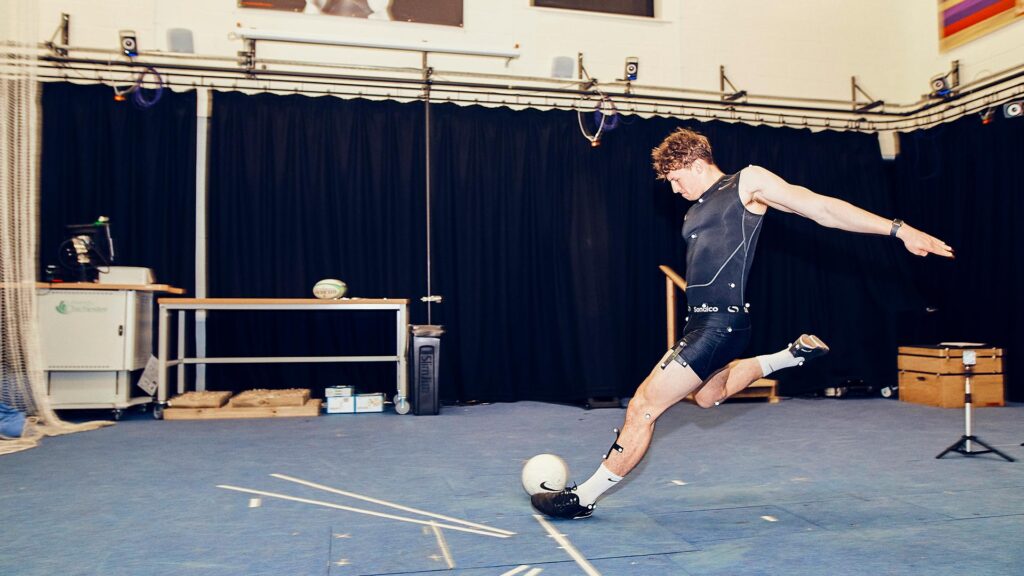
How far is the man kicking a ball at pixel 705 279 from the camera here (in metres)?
2.84

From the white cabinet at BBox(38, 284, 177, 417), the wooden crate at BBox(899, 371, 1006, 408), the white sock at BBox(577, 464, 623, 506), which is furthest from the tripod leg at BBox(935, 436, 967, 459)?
the white cabinet at BBox(38, 284, 177, 417)

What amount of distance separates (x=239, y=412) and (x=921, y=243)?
5.11 meters

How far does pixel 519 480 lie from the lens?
3.63 m

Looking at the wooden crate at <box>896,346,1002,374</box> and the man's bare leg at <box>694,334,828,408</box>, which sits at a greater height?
the man's bare leg at <box>694,334,828,408</box>

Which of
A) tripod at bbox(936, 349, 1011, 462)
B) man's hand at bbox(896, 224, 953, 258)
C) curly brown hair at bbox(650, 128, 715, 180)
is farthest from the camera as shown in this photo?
tripod at bbox(936, 349, 1011, 462)

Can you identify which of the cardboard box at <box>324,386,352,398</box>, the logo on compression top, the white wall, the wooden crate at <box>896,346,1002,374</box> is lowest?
the cardboard box at <box>324,386,352,398</box>

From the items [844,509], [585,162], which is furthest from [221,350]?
[844,509]

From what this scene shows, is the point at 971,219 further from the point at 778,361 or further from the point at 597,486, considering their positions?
the point at 597,486

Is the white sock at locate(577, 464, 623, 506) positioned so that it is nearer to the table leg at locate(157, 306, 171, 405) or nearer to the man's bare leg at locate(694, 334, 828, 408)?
the man's bare leg at locate(694, 334, 828, 408)

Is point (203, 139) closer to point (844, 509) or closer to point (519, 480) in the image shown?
point (519, 480)

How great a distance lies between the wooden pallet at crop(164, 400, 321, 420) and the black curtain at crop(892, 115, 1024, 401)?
6523 mm

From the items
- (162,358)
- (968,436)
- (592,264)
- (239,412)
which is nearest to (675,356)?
(968,436)

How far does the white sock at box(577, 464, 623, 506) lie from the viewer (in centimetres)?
288

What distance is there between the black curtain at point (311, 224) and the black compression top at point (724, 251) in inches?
169
